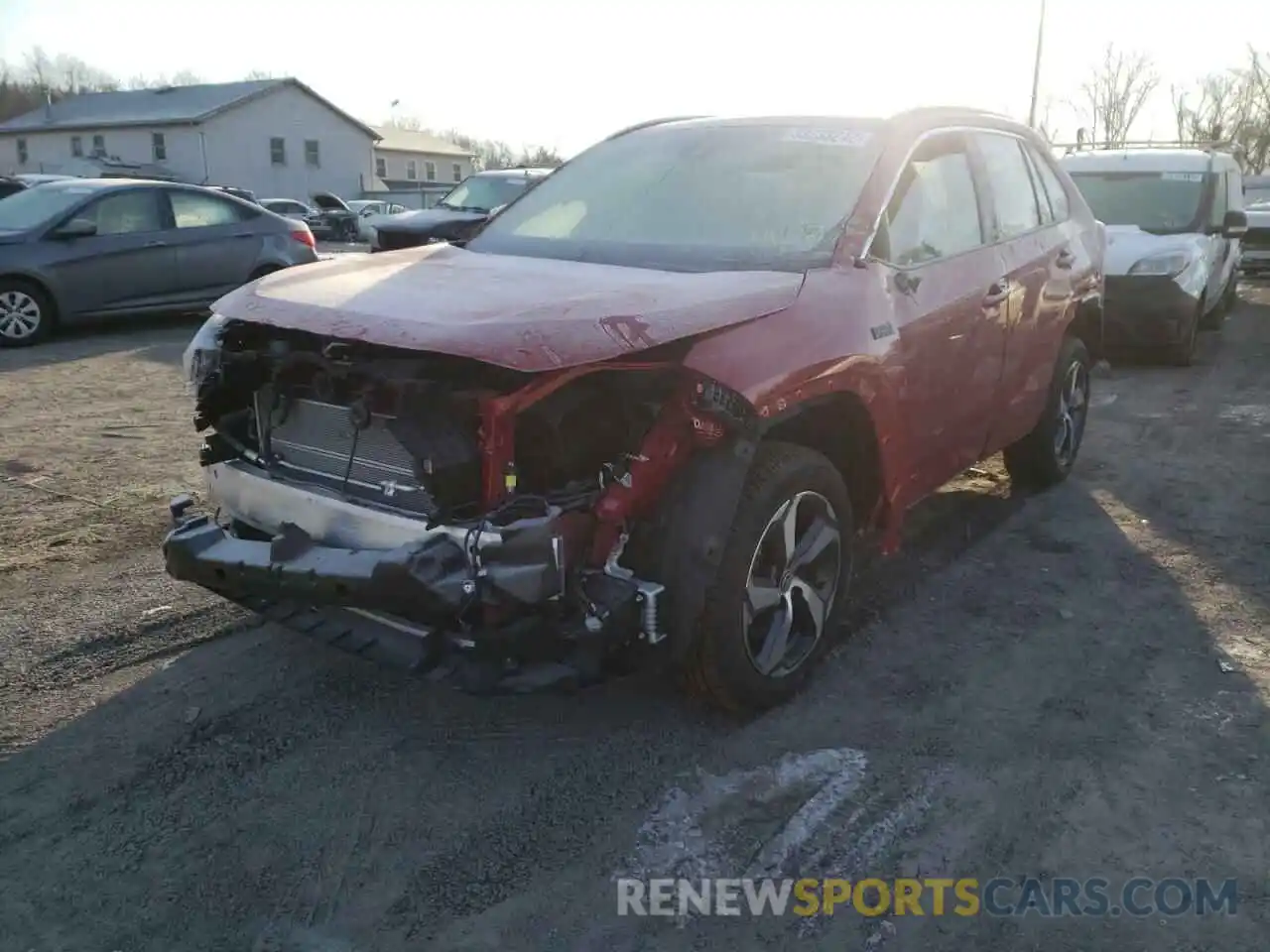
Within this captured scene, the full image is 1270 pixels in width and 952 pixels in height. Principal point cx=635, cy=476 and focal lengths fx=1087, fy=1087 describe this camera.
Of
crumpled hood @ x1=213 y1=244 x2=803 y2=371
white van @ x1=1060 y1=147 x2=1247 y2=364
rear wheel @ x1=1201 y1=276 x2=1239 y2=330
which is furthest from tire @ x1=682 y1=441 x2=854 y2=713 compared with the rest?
rear wheel @ x1=1201 y1=276 x2=1239 y2=330

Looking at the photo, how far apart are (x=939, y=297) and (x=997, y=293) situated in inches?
24.8

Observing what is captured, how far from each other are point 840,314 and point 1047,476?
2.99 m

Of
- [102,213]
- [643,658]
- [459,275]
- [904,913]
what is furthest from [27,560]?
[102,213]

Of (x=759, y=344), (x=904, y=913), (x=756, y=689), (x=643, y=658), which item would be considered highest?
(x=759, y=344)

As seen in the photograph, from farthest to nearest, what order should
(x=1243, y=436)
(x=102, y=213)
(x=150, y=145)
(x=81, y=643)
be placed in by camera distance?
(x=150, y=145) < (x=102, y=213) < (x=1243, y=436) < (x=81, y=643)

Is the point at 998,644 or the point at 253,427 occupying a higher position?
A: the point at 253,427

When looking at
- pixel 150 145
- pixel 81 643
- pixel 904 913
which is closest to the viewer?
pixel 904 913

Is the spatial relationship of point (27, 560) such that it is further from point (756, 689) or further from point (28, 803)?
point (756, 689)

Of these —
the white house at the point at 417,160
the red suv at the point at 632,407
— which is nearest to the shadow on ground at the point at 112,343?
the red suv at the point at 632,407

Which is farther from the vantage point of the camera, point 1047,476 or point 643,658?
point 1047,476

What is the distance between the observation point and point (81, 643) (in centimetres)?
411

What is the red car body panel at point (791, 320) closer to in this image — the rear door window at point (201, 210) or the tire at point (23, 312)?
the tire at point (23, 312)

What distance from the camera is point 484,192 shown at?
15453 millimetres

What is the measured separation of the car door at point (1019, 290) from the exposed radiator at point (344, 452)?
2668 millimetres
